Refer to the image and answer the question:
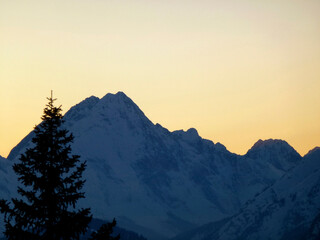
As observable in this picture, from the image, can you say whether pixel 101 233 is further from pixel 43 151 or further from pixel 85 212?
pixel 43 151

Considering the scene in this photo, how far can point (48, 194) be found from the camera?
122ft

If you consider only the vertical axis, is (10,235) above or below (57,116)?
below

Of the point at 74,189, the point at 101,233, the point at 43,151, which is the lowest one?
the point at 101,233

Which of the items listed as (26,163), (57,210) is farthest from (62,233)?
(26,163)

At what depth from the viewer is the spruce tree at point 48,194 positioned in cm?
3603

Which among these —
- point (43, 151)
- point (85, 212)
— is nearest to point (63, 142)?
point (43, 151)

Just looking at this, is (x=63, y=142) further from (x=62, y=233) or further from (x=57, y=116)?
(x=62, y=233)

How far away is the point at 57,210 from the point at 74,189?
1.21 metres

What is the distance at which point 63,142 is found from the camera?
37719mm

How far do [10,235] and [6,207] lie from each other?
4.07 feet

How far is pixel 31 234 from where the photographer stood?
3553 centimetres

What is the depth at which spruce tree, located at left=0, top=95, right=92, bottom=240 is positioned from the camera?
118ft

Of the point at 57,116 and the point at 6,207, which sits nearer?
the point at 6,207

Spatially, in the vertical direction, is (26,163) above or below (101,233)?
Answer: above
